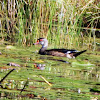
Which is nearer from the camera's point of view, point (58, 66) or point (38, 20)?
point (58, 66)

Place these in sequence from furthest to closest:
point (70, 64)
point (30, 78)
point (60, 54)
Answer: point (60, 54) → point (70, 64) → point (30, 78)

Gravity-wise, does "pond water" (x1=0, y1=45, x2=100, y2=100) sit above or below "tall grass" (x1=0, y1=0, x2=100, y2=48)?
below

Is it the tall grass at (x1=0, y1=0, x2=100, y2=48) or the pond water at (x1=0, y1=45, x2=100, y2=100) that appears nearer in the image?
the pond water at (x1=0, y1=45, x2=100, y2=100)

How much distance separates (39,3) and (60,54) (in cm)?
204

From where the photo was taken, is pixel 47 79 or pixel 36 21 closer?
pixel 47 79

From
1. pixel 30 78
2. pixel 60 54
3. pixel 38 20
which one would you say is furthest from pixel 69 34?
pixel 30 78

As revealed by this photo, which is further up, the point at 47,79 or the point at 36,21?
the point at 36,21

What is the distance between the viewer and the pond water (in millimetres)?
3631

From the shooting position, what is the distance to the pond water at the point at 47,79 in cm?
363

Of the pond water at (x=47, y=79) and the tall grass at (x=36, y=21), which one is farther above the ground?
the tall grass at (x=36, y=21)

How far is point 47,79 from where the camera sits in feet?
14.8

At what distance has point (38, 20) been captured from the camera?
8891mm

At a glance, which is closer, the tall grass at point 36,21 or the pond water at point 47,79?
the pond water at point 47,79

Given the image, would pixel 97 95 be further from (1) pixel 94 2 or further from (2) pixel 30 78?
(1) pixel 94 2
